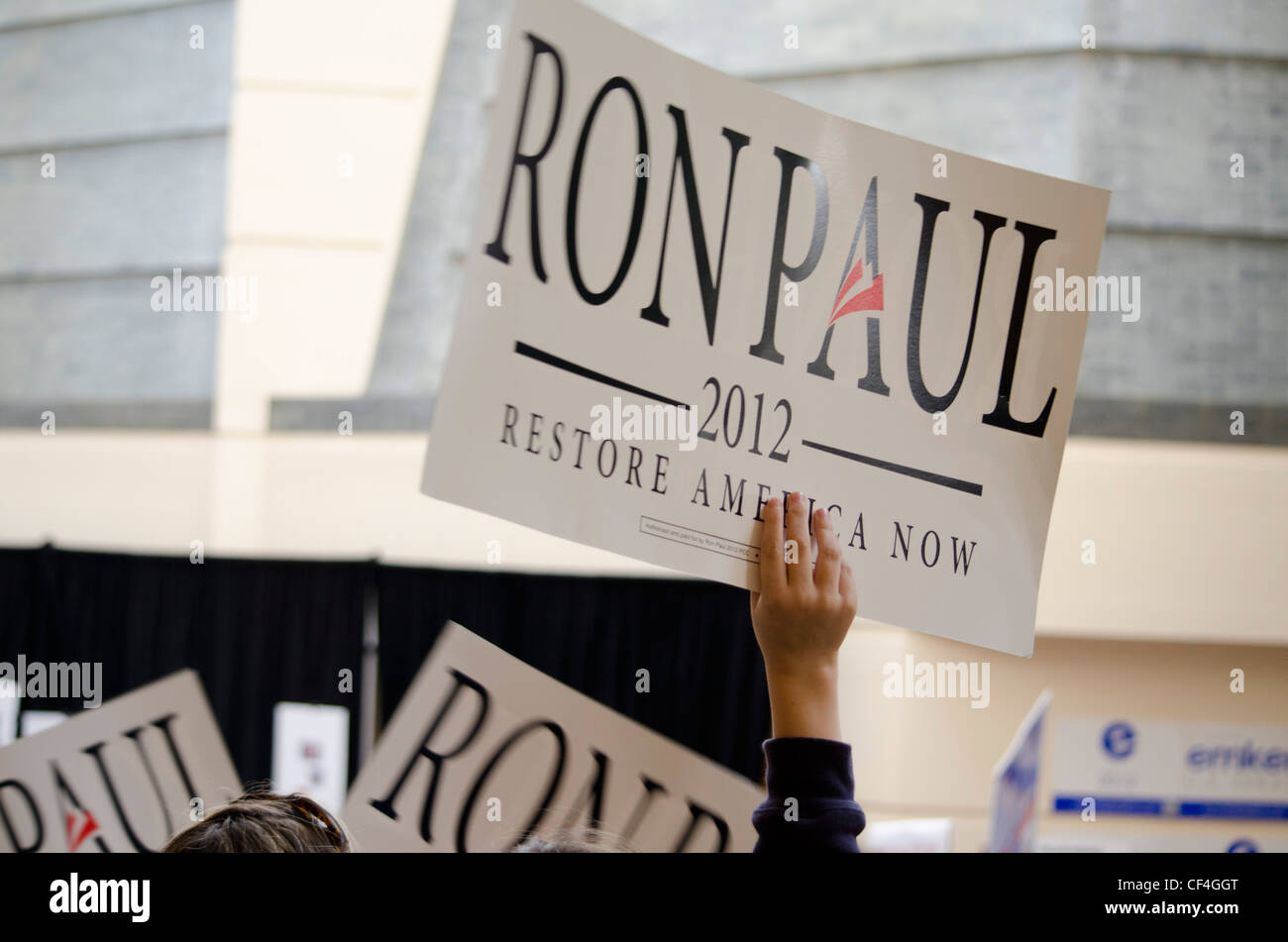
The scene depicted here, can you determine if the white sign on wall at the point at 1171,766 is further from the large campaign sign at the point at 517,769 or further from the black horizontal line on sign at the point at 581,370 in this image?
Answer: the black horizontal line on sign at the point at 581,370

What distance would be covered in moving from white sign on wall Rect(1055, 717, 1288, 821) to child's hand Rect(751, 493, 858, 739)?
12.0 feet

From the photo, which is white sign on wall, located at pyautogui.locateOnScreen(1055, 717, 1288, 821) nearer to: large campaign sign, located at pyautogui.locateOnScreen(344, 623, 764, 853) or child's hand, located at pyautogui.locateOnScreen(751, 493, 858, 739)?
large campaign sign, located at pyautogui.locateOnScreen(344, 623, 764, 853)

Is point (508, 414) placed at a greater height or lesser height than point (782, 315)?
lesser

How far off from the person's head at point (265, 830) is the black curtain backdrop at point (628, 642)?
290 cm

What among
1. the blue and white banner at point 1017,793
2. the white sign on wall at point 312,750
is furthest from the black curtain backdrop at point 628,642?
the blue and white banner at point 1017,793

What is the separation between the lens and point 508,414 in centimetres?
128

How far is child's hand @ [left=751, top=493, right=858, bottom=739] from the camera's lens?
44.3 inches

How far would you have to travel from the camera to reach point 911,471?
1421 mm

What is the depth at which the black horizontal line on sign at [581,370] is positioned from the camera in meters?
1.29

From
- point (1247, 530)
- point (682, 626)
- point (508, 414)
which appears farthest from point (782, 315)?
point (1247, 530)

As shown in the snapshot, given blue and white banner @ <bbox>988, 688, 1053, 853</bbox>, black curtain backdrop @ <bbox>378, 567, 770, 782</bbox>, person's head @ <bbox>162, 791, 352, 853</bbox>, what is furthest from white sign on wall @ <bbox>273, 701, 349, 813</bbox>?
person's head @ <bbox>162, 791, 352, 853</bbox>

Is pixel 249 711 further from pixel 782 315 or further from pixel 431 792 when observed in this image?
pixel 782 315
